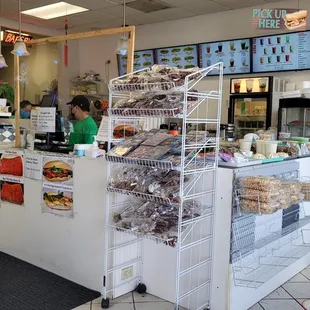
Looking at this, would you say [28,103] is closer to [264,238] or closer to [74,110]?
[74,110]

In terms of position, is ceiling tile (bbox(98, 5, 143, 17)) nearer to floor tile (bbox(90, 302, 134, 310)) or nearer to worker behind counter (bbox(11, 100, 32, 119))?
worker behind counter (bbox(11, 100, 32, 119))

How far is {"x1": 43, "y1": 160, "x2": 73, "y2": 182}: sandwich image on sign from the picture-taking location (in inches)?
125

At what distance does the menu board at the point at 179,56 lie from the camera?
259 inches

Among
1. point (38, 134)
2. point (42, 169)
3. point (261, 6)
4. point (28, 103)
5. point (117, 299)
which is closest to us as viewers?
point (117, 299)

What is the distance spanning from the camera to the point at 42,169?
3.38 m

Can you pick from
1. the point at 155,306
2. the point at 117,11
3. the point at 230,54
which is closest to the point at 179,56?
the point at 230,54

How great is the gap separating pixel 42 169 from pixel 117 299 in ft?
4.12

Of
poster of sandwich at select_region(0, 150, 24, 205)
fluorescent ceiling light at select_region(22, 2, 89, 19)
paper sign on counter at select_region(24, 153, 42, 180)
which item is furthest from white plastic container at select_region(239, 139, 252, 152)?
fluorescent ceiling light at select_region(22, 2, 89, 19)

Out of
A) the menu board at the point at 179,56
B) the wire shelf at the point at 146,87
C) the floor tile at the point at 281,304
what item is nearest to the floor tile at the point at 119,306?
the floor tile at the point at 281,304

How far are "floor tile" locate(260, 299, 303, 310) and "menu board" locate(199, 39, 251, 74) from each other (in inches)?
153

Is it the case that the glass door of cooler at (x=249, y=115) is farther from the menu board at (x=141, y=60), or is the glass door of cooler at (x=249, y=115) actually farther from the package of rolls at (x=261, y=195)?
the package of rolls at (x=261, y=195)

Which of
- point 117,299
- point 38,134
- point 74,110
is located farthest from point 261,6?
point 117,299

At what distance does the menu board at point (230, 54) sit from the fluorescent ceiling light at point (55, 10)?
2087 mm

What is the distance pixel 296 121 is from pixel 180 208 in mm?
3642
